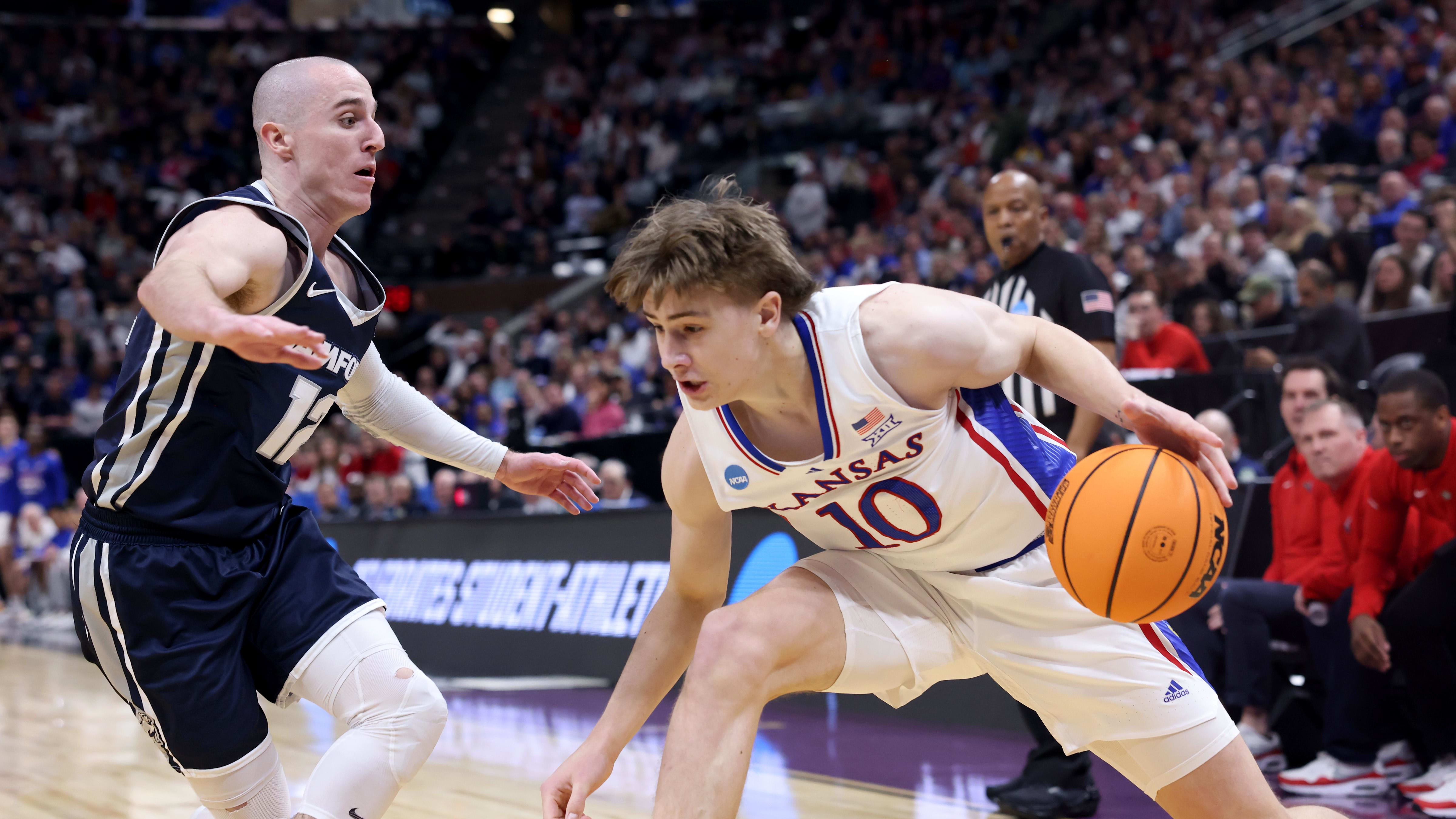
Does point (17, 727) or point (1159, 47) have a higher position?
point (1159, 47)

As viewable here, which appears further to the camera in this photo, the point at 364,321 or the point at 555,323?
the point at 555,323

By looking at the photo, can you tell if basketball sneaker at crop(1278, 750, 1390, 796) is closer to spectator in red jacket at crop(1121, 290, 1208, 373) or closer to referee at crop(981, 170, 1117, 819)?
referee at crop(981, 170, 1117, 819)

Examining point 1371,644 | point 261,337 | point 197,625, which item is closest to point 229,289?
point 261,337

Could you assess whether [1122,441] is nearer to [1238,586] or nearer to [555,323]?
[1238,586]

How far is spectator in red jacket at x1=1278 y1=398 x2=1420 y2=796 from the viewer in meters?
4.66

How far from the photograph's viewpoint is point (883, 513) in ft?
9.04

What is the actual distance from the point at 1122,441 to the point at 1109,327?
0.64 meters

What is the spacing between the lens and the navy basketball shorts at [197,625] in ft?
8.87

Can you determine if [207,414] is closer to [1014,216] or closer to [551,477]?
[551,477]

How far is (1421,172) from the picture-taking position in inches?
417

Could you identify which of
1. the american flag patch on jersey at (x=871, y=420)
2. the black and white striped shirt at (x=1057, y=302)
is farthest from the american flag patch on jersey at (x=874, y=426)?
the black and white striped shirt at (x=1057, y=302)

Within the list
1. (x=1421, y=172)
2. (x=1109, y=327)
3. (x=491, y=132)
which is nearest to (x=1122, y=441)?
(x=1109, y=327)

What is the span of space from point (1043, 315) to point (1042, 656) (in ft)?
7.19

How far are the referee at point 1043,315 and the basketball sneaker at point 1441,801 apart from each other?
3.43ft
